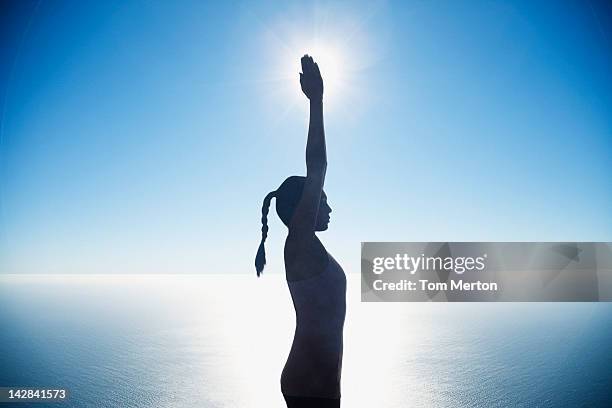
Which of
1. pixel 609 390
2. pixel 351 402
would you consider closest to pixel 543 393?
pixel 609 390

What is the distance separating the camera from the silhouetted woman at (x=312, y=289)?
15.0ft

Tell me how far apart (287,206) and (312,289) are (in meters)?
1.08

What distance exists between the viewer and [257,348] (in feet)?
603

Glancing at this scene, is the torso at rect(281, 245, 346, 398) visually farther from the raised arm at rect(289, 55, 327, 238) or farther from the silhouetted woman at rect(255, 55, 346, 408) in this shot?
the raised arm at rect(289, 55, 327, 238)

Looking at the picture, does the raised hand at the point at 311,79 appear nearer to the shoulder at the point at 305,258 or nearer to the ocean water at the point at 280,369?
the shoulder at the point at 305,258

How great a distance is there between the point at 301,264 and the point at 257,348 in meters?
193

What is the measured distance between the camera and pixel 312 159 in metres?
4.52

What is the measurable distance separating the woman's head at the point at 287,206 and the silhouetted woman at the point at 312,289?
2 centimetres

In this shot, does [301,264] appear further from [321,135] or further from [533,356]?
[533,356]

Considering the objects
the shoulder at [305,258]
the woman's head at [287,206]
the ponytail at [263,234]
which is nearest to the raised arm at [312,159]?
the shoulder at [305,258]

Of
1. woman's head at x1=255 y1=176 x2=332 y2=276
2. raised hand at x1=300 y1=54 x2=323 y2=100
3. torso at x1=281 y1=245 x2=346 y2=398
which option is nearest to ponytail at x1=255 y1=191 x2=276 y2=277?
woman's head at x1=255 y1=176 x2=332 y2=276

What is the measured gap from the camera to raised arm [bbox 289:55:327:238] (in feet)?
14.8

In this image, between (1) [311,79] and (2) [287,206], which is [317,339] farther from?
(1) [311,79]

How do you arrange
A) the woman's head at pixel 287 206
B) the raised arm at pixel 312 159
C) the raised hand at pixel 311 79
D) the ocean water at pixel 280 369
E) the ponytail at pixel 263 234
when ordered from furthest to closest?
→ the ocean water at pixel 280 369 < the ponytail at pixel 263 234 < the woman's head at pixel 287 206 < the raised hand at pixel 311 79 < the raised arm at pixel 312 159
